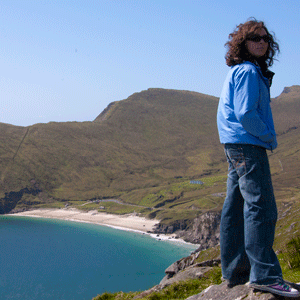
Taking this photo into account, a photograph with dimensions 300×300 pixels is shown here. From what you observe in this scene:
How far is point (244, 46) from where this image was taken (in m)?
4.70

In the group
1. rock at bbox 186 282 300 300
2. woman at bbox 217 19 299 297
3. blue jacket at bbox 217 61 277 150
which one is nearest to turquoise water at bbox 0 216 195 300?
rock at bbox 186 282 300 300

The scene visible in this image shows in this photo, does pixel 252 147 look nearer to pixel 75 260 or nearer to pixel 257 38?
pixel 257 38

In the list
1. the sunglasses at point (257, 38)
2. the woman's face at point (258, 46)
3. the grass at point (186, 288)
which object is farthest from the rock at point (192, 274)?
A: the sunglasses at point (257, 38)

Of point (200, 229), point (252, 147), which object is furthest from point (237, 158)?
point (200, 229)

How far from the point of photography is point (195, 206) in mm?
173125

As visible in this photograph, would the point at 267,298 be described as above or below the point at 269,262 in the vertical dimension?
below

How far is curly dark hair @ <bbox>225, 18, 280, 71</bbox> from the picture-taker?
4.62 m

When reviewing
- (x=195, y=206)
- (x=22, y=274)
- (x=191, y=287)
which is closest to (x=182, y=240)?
(x=195, y=206)

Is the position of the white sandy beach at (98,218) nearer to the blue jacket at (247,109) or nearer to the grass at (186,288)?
the grass at (186,288)

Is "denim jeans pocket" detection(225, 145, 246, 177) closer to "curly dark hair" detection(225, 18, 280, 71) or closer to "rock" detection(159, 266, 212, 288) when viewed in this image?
"curly dark hair" detection(225, 18, 280, 71)

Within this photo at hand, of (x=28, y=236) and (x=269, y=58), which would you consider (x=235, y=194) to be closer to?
(x=269, y=58)

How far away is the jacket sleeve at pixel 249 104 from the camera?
13.7ft

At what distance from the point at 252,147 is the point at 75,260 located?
121 meters

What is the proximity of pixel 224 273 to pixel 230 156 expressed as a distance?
6.31 feet
